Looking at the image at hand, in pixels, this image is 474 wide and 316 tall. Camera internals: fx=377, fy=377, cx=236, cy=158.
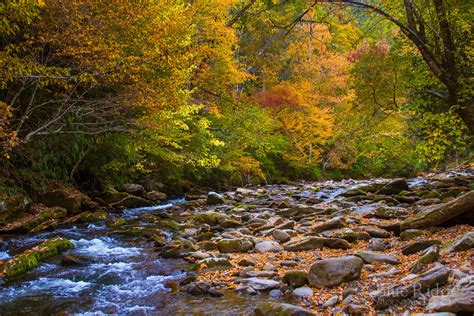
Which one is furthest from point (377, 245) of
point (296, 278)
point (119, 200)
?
point (119, 200)

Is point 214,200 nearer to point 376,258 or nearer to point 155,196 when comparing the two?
point 155,196

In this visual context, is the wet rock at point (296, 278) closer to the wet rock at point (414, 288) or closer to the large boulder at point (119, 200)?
the wet rock at point (414, 288)

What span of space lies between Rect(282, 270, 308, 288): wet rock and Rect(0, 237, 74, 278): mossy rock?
4198 millimetres

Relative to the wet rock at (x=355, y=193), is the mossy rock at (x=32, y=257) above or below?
above

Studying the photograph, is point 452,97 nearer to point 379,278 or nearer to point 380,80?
point 380,80

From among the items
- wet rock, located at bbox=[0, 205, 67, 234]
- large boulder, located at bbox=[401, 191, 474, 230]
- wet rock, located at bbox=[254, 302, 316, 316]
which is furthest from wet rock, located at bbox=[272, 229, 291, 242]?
wet rock, located at bbox=[0, 205, 67, 234]

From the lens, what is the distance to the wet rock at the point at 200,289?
4682 mm

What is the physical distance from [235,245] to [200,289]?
2.03m

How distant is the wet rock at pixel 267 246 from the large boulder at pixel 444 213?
212 cm

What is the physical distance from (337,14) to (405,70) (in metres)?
4.34

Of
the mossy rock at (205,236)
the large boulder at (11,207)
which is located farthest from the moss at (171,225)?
the large boulder at (11,207)

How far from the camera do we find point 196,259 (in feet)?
20.8

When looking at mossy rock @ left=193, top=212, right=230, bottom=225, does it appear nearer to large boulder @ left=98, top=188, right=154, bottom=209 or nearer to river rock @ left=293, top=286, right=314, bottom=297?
large boulder @ left=98, top=188, right=154, bottom=209

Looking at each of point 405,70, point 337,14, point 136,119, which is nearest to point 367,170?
point 405,70
